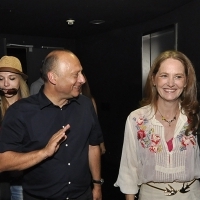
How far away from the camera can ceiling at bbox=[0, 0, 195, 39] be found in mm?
3600

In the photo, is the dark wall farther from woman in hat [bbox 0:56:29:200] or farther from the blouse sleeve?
the blouse sleeve

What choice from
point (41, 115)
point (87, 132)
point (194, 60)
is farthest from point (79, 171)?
point (194, 60)

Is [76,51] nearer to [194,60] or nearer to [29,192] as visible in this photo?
[194,60]

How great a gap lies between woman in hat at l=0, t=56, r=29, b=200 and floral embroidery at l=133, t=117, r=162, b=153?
962 millimetres

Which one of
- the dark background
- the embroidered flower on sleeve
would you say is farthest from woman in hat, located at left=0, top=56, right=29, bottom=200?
the dark background

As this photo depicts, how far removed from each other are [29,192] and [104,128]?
4.42 meters

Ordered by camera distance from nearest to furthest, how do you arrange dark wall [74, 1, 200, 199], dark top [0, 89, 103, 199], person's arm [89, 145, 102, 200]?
dark top [0, 89, 103, 199] < person's arm [89, 145, 102, 200] < dark wall [74, 1, 200, 199]

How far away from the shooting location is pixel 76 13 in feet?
13.5

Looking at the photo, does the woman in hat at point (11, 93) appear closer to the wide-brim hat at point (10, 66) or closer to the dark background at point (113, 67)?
the wide-brim hat at point (10, 66)

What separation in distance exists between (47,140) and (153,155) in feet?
2.13

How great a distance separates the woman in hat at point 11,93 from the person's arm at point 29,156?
47 centimetres

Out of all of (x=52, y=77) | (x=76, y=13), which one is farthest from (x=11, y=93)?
(x=76, y=13)

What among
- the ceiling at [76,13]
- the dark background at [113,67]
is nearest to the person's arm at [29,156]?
the ceiling at [76,13]

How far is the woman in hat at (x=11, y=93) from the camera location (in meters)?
2.19
